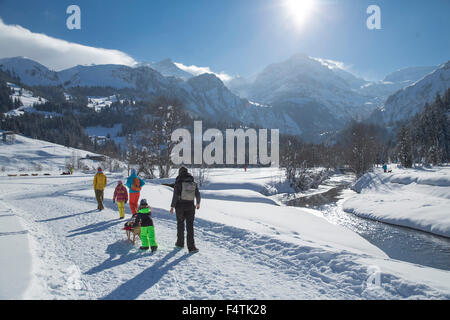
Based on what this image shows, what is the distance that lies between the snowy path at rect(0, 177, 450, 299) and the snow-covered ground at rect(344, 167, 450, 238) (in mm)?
11687

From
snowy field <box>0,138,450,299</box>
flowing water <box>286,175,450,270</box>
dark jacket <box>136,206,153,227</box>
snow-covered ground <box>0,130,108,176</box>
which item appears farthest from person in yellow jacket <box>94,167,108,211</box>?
snow-covered ground <box>0,130,108,176</box>

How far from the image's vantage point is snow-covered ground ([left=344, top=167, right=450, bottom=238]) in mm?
15133

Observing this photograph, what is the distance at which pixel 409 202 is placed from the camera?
65.1ft

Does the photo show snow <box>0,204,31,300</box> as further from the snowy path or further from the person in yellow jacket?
the person in yellow jacket

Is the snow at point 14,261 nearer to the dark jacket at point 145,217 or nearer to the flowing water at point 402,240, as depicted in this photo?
the dark jacket at point 145,217

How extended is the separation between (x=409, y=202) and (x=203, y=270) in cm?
2064

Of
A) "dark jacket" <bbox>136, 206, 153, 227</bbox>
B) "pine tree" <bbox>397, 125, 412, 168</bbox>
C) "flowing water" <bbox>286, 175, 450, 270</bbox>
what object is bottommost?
"flowing water" <bbox>286, 175, 450, 270</bbox>

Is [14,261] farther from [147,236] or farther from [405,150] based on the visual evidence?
[405,150]

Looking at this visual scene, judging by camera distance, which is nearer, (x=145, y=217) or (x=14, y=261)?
(x=14, y=261)

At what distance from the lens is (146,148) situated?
29.5 metres

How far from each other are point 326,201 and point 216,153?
72903 mm

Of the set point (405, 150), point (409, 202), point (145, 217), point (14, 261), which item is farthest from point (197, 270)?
point (405, 150)

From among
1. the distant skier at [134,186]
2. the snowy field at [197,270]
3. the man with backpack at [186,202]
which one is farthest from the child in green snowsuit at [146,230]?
the distant skier at [134,186]
